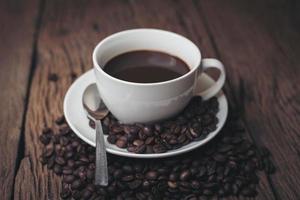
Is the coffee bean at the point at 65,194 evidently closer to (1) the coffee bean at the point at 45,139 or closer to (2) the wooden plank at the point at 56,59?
(2) the wooden plank at the point at 56,59

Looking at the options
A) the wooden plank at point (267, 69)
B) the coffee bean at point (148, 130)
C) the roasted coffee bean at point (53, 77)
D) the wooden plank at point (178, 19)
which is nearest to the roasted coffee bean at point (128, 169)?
the coffee bean at point (148, 130)

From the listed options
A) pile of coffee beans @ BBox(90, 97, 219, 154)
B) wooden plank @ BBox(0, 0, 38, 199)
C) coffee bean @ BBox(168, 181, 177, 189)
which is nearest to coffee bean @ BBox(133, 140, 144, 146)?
pile of coffee beans @ BBox(90, 97, 219, 154)

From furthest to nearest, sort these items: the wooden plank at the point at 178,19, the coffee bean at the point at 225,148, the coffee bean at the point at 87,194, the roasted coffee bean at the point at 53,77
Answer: the wooden plank at the point at 178,19
the roasted coffee bean at the point at 53,77
the coffee bean at the point at 225,148
the coffee bean at the point at 87,194

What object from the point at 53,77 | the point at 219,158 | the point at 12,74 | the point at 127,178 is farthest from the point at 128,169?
the point at 12,74

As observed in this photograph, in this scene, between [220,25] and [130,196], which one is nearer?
[130,196]

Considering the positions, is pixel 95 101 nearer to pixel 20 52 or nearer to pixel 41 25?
pixel 20 52

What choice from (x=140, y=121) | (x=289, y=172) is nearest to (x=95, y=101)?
(x=140, y=121)

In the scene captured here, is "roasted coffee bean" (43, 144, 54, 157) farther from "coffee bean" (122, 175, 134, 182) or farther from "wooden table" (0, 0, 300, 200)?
"coffee bean" (122, 175, 134, 182)
